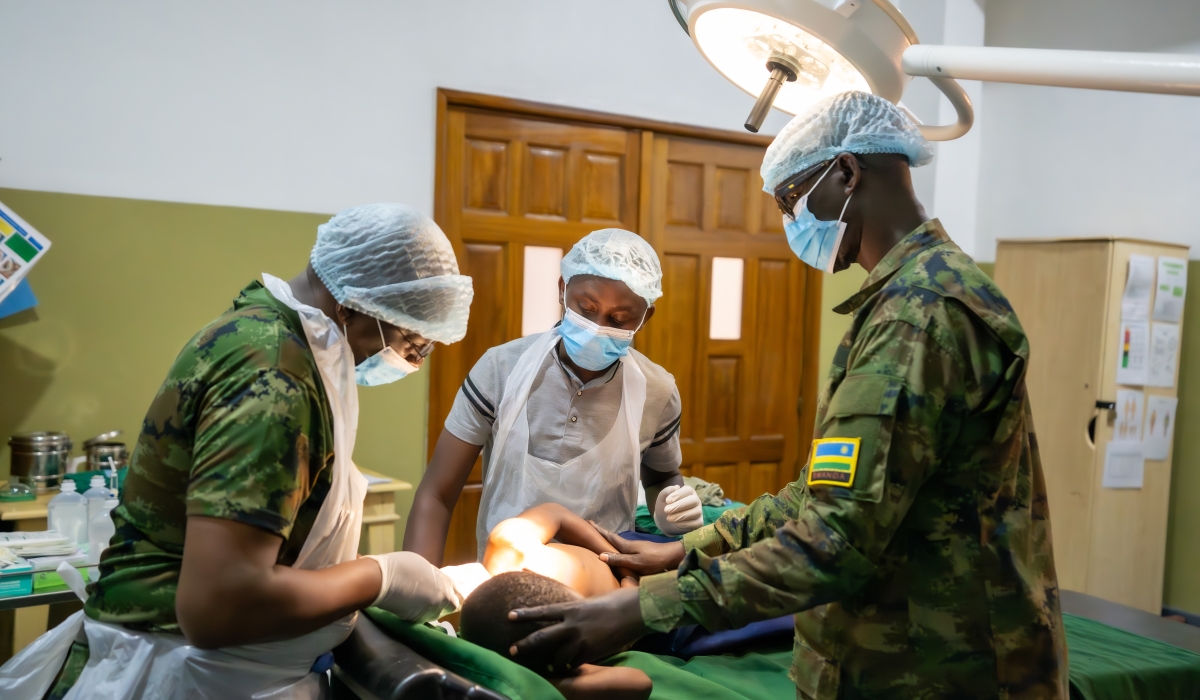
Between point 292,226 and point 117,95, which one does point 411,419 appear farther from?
point 117,95

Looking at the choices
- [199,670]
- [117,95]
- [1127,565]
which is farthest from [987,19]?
[199,670]

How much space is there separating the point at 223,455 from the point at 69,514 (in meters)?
2.34

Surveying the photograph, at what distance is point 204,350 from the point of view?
135 cm

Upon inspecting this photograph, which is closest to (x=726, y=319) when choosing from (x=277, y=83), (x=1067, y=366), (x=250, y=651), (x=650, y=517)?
(x=1067, y=366)

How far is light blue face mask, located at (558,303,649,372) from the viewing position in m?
2.56

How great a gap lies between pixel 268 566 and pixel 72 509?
2.32 meters

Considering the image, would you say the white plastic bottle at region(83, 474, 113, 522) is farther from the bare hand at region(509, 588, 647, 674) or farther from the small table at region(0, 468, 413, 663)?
Answer: the bare hand at region(509, 588, 647, 674)

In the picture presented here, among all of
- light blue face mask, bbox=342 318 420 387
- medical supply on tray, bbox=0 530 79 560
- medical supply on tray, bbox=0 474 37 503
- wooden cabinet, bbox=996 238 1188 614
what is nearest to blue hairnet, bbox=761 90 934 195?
light blue face mask, bbox=342 318 420 387

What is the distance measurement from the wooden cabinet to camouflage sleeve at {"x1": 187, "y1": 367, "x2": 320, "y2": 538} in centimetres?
476

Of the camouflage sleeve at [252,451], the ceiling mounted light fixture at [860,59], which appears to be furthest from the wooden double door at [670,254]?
the camouflage sleeve at [252,451]

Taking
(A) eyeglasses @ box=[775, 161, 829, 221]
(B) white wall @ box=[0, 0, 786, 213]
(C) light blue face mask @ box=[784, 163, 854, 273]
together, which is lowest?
(C) light blue face mask @ box=[784, 163, 854, 273]

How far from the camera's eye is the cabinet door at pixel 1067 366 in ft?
16.4

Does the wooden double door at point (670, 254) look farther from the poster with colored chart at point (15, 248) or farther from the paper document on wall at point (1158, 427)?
the paper document on wall at point (1158, 427)

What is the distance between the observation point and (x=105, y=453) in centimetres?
352
